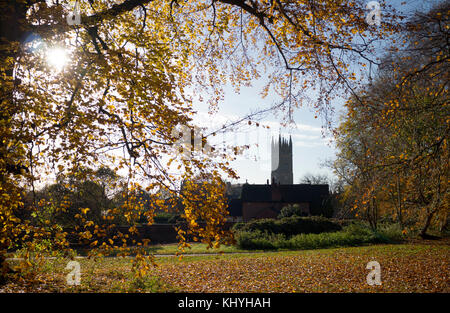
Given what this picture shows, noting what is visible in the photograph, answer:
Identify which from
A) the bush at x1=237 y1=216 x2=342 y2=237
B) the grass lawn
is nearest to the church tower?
the bush at x1=237 y1=216 x2=342 y2=237

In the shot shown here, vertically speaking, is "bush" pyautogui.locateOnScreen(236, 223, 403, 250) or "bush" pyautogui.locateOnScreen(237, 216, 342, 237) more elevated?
"bush" pyautogui.locateOnScreen(237, 216, 342, 237)

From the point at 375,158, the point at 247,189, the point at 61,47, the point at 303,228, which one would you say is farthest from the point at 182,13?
the point at 247,189

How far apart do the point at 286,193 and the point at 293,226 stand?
→ 20455mm

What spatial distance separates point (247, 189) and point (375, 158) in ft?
101

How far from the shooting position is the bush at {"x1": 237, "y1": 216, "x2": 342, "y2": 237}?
2034 cm

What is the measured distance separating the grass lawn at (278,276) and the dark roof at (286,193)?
2693 cm

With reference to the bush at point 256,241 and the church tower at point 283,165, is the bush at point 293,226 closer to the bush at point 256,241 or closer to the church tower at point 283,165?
the bush at point 256,241

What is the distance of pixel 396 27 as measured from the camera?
8227 mm

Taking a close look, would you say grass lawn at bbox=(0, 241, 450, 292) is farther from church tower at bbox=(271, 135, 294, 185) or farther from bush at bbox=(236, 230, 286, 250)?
church tower at bbox=(271, 135, 294, 185)

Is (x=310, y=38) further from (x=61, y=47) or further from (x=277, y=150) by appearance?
(x=277, y=150)

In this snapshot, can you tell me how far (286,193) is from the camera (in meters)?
40.7

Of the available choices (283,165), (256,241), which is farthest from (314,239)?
(283,165)

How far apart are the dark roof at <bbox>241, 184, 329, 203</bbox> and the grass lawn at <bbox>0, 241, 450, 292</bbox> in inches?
1060

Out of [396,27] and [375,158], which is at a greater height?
[396,27]
